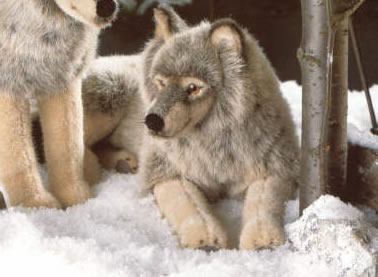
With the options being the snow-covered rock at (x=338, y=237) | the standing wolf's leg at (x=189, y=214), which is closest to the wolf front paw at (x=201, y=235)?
the standing wolf's leg at (x=189, y=214)

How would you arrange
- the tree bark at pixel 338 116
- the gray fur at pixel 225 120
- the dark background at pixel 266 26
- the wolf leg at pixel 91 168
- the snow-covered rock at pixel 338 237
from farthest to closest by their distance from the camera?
1. the dark background at pixel 266 26
2. the wolf leg at pixel 91 168
3. the gray fur at pixel 225 120
4. the tree bark at pixel 338 116
5. the snow-covered rock at pixel 338 237

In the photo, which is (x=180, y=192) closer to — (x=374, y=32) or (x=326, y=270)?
(x=326, y=270)

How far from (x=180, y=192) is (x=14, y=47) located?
0.46 metres

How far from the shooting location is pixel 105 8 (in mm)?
1044

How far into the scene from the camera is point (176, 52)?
44.7 inches

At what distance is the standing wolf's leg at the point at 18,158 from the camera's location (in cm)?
119

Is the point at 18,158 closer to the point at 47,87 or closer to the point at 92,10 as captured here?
the point at 47,87

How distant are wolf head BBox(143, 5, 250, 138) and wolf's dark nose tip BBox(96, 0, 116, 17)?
0.16 m

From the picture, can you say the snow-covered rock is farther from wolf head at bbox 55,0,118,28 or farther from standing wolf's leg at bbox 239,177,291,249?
wolf head at bbox 55,0,118,28

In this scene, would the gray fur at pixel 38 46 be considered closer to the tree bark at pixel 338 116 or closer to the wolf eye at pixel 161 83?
the wolf eye at pixel 161 83

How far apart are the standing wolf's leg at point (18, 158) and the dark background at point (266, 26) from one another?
0.59m

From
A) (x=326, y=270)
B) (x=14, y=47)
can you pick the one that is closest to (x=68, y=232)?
(x=14, y=47)

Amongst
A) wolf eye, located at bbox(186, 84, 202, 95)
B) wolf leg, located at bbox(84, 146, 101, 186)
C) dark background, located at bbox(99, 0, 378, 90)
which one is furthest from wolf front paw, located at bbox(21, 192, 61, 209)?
dark background, located at bbox(99, 0, 378, 90)

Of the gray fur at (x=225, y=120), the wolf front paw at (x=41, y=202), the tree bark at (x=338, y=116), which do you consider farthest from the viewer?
the wolf front paw at (x=41, y=202)
